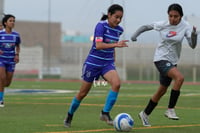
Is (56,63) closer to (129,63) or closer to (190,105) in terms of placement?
(129,63)

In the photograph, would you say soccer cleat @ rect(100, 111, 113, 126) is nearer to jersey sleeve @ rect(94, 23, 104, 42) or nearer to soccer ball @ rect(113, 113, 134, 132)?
soccer ball @ rect(113, 113, 134, 132)

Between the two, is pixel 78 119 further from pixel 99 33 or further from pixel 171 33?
pixel 171 33

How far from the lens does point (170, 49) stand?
12.1 meters

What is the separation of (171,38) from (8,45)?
19.9 ft

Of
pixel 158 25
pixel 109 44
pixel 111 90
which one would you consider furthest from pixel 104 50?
pixel 158 25

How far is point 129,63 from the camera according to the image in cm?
4688

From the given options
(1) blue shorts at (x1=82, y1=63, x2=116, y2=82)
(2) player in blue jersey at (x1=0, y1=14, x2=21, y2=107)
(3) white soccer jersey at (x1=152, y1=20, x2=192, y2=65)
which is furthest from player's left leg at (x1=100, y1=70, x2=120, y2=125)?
(2) player in blue jersey at (x1=0, y1=14, x2=21, y2=107)

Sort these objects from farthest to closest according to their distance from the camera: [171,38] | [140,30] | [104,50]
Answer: [140,30] < [171,38] < [104,50]

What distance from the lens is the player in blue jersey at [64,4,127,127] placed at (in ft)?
37.2

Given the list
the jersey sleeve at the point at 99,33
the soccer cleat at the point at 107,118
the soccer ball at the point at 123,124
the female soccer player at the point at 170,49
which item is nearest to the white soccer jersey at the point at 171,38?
the female soccer player at the point at 170,49

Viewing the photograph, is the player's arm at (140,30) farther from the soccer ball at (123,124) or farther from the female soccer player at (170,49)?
the soccer ball at (123,124)

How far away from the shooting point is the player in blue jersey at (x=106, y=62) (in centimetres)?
1135

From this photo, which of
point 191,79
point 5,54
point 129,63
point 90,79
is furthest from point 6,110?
point 129,63

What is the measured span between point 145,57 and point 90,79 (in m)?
34.9
